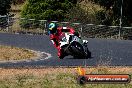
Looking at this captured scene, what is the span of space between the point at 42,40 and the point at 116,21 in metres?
9.15

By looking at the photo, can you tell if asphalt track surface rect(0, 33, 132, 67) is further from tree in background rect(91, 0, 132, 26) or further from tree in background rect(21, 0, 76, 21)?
tree in background rect(91, 0, 132, 26)

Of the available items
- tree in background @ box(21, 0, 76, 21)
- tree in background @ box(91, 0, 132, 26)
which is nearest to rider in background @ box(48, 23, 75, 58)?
tree in background @ box(91, 0, 132, 26)

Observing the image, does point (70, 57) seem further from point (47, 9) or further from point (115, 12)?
point (47, 9)

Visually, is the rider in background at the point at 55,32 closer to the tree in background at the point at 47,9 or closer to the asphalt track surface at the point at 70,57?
the asphalt track surface at the point at 70,57

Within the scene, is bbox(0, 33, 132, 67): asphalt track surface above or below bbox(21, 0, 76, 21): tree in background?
below

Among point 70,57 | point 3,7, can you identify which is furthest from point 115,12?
point 70,57

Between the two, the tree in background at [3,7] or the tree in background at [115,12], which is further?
the tree in background at [3,7]

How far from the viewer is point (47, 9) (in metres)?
41.6

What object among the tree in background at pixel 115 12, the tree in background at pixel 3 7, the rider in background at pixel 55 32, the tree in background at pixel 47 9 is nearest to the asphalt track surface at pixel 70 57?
the rider in background at pixel 55 32

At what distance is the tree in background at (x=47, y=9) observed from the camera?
4066 centimetres

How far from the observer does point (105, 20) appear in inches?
1555

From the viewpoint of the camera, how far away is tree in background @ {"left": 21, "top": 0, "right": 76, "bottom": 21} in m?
40.7

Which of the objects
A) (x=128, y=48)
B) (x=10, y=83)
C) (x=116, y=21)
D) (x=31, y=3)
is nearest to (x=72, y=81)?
(x=10, y=83)

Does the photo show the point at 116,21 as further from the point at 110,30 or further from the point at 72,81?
the point at 72,81
